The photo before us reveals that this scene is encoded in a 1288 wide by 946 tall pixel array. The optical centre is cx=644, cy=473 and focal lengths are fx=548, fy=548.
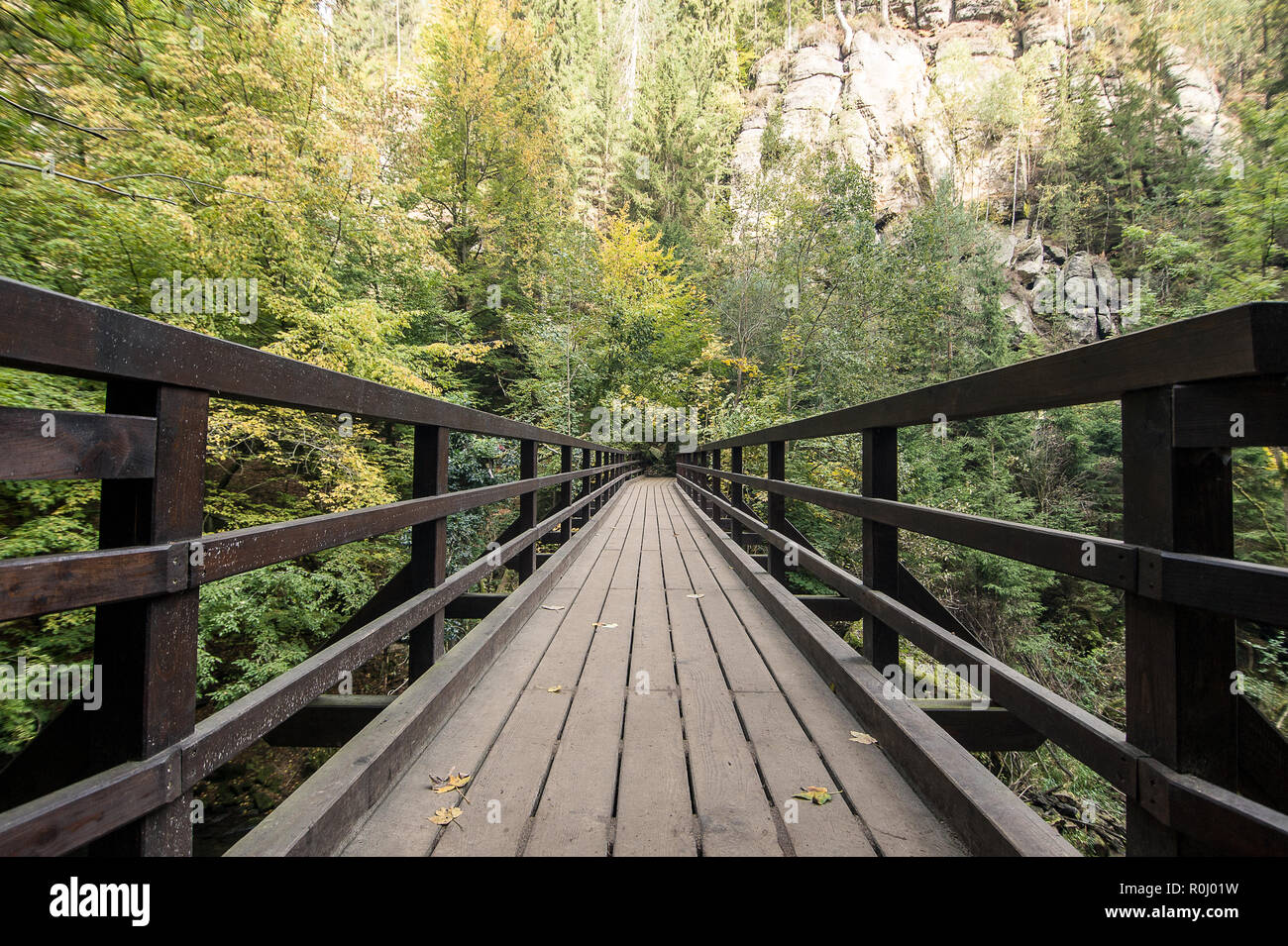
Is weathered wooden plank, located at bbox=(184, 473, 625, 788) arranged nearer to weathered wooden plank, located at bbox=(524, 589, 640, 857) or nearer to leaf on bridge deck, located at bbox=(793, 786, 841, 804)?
weathered wooden plank, located at bbox=(524, 589, 640, 857)

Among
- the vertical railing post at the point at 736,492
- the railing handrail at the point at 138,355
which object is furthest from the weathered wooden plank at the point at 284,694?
the vertical railing post at the point at 736,492

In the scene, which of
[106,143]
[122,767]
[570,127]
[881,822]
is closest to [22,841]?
[122,767]

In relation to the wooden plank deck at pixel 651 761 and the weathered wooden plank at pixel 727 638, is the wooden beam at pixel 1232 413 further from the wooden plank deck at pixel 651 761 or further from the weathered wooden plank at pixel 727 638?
the weathered wooden plank at pixel 727 638

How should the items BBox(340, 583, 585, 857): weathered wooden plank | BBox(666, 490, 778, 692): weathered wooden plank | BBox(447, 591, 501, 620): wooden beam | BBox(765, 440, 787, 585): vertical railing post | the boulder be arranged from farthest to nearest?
1. the boulder
2. BBox(765, 440, 787, 585): vertical railing post
3. BBox(447, 591, 501, 620): wooden beam
4. BBox(666, 490, 778, 692): weathered wooden plank
5. BBox(340, 583, 585, 857): weathered wooden plank

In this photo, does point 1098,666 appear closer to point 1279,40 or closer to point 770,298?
point 770,298

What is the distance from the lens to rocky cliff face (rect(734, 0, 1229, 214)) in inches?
1258

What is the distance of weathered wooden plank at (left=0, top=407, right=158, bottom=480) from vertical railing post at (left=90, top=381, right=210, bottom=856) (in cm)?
3

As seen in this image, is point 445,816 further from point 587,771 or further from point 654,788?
point 654,788

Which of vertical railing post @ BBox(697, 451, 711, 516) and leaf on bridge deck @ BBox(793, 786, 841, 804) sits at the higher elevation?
vertical railing post @ BBox(697, 451, 711, 516)

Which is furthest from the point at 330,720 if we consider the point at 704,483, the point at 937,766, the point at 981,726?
the point at 704,483

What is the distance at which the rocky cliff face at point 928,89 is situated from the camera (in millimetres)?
31953

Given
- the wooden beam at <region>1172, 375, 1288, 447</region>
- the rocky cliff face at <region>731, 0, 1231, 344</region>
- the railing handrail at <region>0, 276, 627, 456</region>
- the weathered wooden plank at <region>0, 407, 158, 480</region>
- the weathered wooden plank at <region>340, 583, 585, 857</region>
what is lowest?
the weathered wooden plank at <region>340, 583, 585, 857</region>

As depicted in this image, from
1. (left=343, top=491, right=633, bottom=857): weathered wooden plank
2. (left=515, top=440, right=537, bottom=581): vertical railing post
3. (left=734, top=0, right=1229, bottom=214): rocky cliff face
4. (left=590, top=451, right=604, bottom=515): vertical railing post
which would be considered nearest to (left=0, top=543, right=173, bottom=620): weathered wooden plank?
Result: (left=343, top=491, right=633, bottom=857): weathered wooden plank

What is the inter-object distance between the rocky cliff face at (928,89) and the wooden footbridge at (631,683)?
1366 inches
